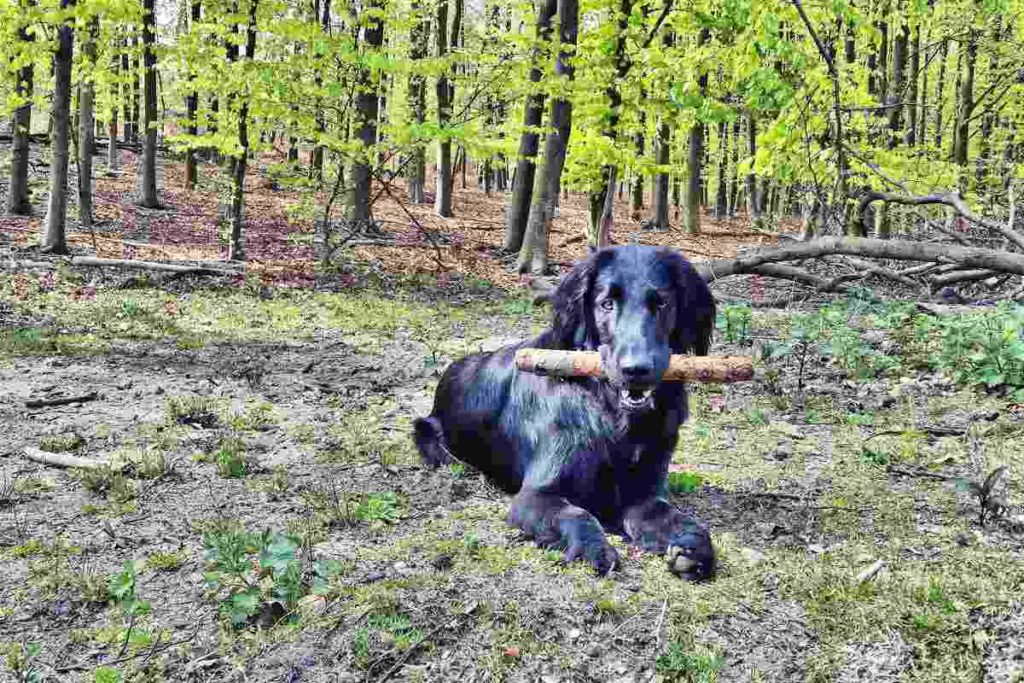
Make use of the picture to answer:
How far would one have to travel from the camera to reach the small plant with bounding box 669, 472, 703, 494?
471 cm

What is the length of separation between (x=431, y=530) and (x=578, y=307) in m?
1.42

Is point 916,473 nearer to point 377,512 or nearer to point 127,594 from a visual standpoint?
point 377,512

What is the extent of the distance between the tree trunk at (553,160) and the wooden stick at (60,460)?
10.1 m

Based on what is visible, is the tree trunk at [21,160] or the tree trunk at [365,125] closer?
the tree trunk at [365,125]

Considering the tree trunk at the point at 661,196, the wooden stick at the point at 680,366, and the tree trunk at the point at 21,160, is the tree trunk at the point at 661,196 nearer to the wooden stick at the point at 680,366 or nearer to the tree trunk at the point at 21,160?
the tree trunk at the point at 21,160

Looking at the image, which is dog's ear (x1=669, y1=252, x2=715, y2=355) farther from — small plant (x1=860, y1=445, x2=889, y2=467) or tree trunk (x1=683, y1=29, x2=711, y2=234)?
tree trunk (x1=683, y1=29, x2=711, y2=234)

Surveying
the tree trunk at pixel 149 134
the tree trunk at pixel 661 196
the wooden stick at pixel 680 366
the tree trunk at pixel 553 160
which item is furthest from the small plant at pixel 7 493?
the tree trunk at pixel 661 196

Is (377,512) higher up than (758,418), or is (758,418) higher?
(758,418)

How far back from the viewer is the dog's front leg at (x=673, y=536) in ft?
11.5

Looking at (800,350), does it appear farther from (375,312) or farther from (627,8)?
(627,8)

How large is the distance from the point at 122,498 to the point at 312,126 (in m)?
9.10

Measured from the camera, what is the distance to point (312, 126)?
1255 cm

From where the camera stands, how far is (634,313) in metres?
3.60

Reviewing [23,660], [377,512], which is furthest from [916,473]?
[23,660]
